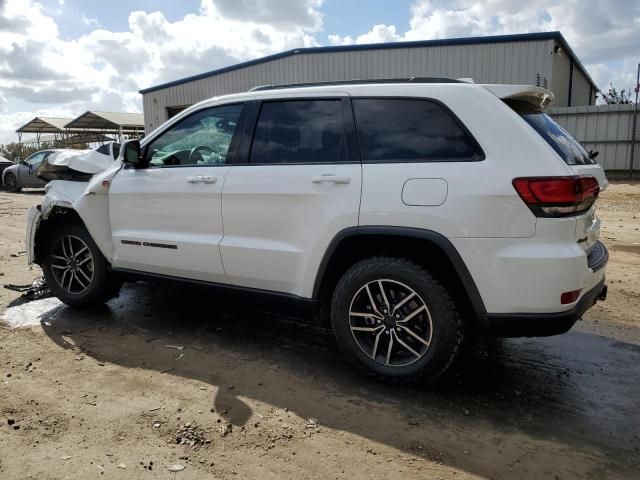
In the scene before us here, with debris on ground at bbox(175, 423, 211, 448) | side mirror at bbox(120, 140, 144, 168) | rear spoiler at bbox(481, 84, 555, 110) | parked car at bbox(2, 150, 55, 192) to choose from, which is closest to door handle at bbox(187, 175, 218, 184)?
side mirror at bbox(120, 140, 144, 168)

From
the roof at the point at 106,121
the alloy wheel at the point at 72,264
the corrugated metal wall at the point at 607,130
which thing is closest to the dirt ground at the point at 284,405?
the alloy wheel at the point at 72,264

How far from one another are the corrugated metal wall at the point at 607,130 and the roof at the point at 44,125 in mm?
34072

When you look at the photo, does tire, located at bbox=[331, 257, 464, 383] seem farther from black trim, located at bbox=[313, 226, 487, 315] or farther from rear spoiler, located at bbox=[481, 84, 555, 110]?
rear spoiler, located at bbox=[481, 84, 555, 110]

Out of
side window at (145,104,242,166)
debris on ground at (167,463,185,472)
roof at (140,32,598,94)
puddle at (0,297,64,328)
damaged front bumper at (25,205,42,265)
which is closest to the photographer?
debris on ground at (167,463,185,472)

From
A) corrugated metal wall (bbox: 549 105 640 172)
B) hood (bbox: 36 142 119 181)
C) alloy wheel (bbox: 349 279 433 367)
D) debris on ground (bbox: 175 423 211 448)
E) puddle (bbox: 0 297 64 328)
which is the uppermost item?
corrugated metal wall (bbox: 549 105 640 172)

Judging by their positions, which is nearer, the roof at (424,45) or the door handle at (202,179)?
the door handle at (202,179)

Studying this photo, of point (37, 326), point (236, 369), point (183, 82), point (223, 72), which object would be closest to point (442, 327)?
point (236, 369)

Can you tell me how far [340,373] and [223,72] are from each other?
23.4 metres

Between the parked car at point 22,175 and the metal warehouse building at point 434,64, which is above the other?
the metal warehouse building at point 434,64

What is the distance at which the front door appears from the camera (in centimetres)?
404

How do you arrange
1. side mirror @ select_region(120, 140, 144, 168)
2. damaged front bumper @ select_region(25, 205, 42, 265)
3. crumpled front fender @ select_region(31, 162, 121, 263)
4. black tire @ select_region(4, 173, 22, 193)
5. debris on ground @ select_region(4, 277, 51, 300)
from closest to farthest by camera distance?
1. side mirror @ select_region(120, 140, 144, 168)
2. crumpled front fender @ select_region(31, 162, 121, 263)
3. damaged front bumper @ select_region(25, 205, 42, 265)
4. debris on ground @ select_region(4, 277, 51, 300)
5. black tire @ select_region(4, 173, 22, 193)

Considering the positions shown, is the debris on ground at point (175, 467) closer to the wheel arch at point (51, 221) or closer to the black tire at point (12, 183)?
the wheel arch at point (51, 221)

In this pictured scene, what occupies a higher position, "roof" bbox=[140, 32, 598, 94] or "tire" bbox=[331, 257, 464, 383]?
"roof" bbox=[140, 32, 598, 94]

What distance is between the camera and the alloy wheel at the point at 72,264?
16.2 ft
